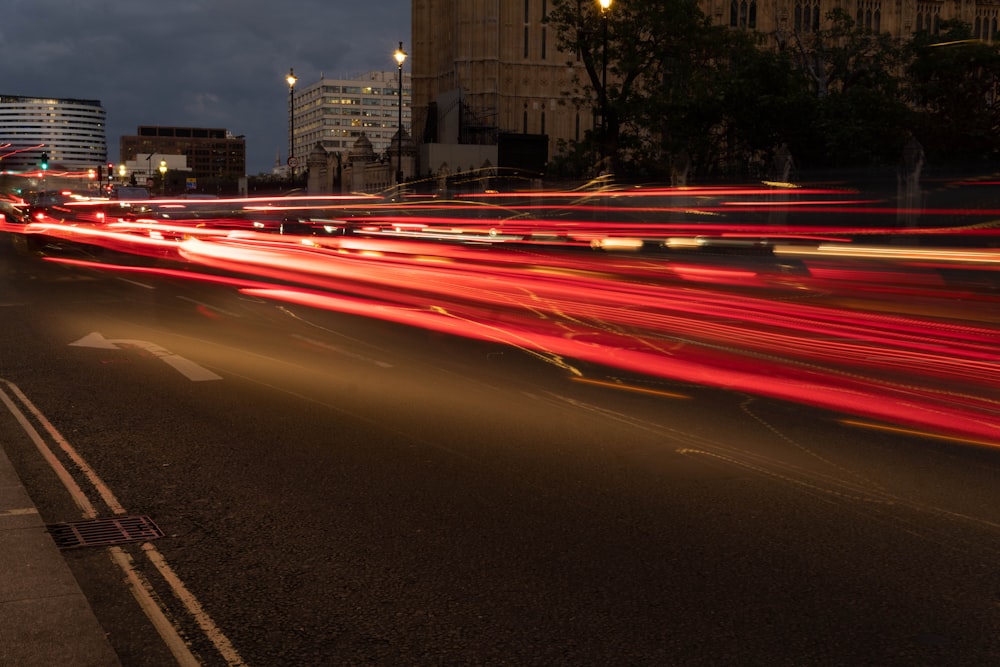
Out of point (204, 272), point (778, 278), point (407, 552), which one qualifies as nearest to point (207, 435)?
point (407, 552)

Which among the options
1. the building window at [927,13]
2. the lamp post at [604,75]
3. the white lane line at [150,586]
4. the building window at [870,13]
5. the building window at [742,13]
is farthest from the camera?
the building window at [927,13]

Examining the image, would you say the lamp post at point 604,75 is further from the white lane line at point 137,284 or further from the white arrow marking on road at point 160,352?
the white arrow marking on road at point 160,352

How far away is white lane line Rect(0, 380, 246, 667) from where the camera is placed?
4477 millimetres

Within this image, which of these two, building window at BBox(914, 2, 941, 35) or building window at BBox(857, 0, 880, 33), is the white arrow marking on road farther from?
building window at BBox(914, 2, 941, 35)

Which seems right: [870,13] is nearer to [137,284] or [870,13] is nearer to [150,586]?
[137,284]

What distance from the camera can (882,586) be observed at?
5.22 metres

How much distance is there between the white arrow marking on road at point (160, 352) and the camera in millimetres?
11414

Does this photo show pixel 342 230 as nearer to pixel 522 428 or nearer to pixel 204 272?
pixel 204 272

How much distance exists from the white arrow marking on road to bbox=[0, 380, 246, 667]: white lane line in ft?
10.4

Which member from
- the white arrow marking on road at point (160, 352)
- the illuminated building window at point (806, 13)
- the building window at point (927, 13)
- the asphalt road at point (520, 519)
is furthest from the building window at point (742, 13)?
the asphalt road at point (520, 519)

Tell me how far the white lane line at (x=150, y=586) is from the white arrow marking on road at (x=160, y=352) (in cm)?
316

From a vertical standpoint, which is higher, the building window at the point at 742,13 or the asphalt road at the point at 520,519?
the building window at the point at 742,13

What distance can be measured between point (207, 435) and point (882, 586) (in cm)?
544

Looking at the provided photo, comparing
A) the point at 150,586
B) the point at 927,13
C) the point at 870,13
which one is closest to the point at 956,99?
the point at 870,13
